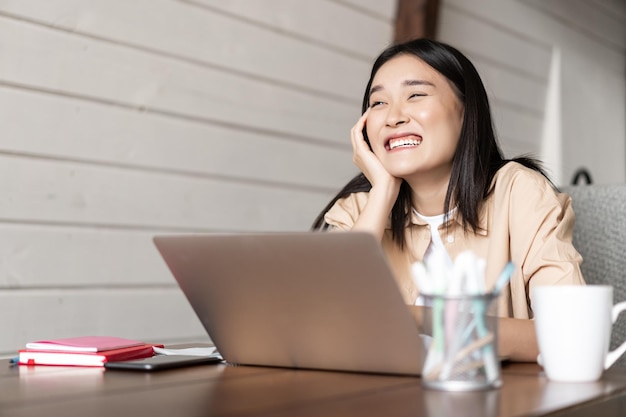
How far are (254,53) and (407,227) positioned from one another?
94 cm

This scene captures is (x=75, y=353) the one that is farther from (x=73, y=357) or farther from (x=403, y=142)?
(x=403, y=142)

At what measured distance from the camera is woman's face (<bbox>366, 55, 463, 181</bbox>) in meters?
1.60

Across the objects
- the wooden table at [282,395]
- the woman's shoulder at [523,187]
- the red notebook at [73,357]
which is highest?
the woman's shoulder at [523,187]

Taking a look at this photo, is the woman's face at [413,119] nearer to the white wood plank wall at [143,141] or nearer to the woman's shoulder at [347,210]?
the woman's shoulder at [347,210]

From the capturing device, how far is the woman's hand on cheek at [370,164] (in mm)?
1647

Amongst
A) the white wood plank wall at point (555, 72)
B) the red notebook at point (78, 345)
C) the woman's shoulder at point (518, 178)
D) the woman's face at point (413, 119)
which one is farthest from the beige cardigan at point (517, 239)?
the white wood plank wall at point (555, 72)

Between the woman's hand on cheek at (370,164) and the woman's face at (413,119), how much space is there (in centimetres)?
1

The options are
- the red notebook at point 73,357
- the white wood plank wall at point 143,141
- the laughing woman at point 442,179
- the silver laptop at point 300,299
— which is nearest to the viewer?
the silver laptop at point 300,299

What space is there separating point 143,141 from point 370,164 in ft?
2.26

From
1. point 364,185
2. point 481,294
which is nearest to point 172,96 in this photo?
point 364,185

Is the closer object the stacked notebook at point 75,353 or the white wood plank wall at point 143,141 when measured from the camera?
the stacked notebook at point 75,353

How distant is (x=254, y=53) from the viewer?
2432 millimetres

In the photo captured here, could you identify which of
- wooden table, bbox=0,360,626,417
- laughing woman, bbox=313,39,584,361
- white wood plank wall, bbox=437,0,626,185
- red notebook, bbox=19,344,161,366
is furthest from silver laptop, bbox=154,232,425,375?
white wood plank wall, bbox=437,0,626,185

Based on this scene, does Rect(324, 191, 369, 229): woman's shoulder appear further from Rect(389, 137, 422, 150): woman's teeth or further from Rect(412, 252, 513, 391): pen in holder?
Rect(412, 252, 513, 391): pen in holder
